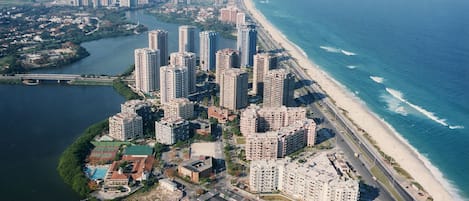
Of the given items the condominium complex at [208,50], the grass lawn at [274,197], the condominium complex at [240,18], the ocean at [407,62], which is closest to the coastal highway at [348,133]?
the ocean at [407,62]

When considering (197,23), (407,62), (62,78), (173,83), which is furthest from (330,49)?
(62,78)

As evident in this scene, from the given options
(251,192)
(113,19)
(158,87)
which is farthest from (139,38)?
(251,192)

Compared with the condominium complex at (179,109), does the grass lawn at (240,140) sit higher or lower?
lower

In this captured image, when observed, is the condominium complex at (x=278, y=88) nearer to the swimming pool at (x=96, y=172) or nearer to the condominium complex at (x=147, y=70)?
the condominium complex at (x=147, y=70)

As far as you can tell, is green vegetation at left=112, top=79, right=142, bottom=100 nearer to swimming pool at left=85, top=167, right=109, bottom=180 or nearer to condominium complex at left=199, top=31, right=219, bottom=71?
condominium complex at left=199, top=31, right=219, bottom=71

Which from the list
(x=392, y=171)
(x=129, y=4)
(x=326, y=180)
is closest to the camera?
(x=326, y=180)

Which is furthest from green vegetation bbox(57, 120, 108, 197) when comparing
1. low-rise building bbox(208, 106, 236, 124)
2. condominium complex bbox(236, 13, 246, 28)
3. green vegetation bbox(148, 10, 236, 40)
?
condominium complex bbox(236, 13, 246, 28)

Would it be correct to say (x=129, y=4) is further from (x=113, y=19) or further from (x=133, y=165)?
(x=133, y=165)
